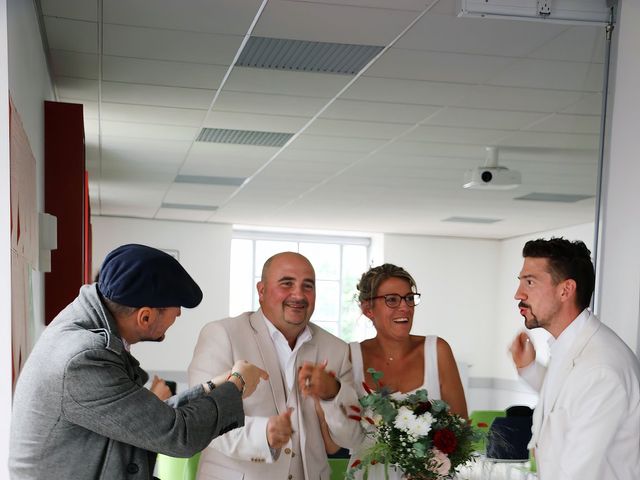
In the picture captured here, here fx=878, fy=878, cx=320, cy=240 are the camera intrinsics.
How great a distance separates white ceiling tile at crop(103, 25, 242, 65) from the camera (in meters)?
5.48

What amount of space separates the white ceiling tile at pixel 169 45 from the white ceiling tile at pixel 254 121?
5.35ft

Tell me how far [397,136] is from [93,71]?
315cm

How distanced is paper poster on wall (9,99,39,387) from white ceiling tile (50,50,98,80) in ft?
5.53

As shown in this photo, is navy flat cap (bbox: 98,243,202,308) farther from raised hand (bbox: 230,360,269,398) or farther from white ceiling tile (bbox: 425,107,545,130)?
white ceiling tile (bbox: 425,107,545,130)

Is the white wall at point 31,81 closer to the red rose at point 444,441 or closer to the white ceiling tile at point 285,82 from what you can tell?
the white ceiling tile at point 285,82

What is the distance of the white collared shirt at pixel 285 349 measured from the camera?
3.45 m

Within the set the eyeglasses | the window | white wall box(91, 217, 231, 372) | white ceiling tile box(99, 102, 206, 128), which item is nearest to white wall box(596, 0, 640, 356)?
the eyeglasses

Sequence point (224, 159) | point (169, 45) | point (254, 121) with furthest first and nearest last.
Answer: point (224, 159) < point (254, 121) < point (169, 45)

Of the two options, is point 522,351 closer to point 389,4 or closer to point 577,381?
point 577,381

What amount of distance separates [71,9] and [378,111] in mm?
3104

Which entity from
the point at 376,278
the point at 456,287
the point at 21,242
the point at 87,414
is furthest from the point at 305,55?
the point at 456,287

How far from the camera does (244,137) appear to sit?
874cm

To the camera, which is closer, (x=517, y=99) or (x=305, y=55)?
(x=305, y=55)

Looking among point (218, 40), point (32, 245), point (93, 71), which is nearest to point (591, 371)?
point (32, 245)
